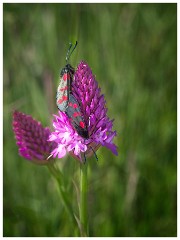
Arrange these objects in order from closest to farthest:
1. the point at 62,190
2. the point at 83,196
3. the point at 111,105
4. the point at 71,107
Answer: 1. the point at 71,107
2. the point at 83,196
3. the point at 62,190
4. the point at 111,105

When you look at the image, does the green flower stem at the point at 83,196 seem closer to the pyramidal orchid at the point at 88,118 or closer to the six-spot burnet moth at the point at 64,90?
the pyramidal orchid at the point at 88,118

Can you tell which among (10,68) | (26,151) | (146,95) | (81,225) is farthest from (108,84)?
(81,225)

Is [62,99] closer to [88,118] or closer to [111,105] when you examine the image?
[88,118]

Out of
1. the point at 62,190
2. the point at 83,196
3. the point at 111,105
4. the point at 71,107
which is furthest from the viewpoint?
the point at 111,105

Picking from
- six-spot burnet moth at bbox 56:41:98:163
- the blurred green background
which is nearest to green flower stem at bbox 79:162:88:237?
six-spot burnet moth at bbox 56:41:98:163

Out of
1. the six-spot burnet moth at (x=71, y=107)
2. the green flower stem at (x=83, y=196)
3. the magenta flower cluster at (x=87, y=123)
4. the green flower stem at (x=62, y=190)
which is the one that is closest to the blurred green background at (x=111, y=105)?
the green flower stem at (x=62, y=190)

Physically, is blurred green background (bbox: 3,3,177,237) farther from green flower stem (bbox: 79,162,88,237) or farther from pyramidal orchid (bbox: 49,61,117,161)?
pyramidal orchid (bbox: 49,61,117,161)

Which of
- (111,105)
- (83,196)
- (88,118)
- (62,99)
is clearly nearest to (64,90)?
(62,99)
